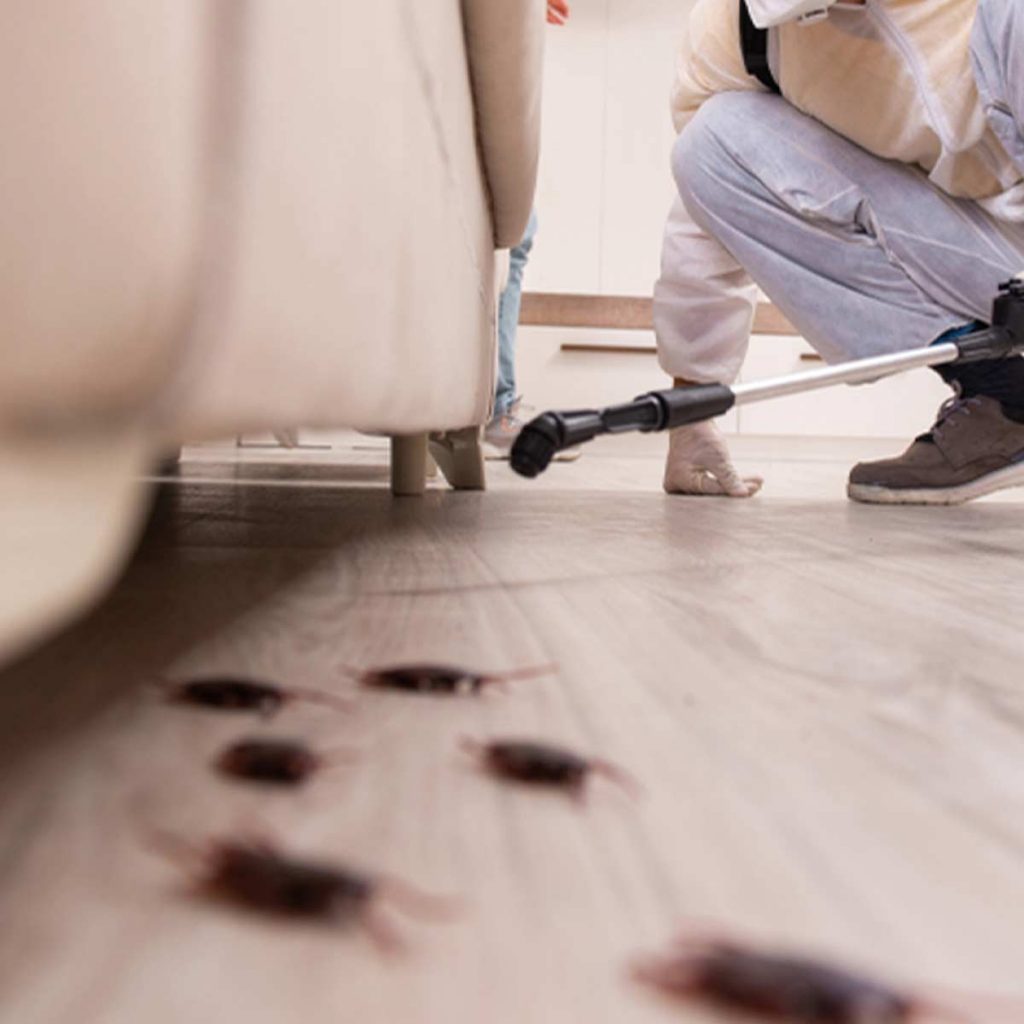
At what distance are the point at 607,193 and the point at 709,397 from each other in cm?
337

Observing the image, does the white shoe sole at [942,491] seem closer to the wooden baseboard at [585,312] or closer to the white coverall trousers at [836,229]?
the white coverall trousers at [836,229]

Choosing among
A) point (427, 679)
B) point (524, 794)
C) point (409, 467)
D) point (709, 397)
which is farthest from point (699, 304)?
point (524, 794)

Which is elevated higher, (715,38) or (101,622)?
(715,38)

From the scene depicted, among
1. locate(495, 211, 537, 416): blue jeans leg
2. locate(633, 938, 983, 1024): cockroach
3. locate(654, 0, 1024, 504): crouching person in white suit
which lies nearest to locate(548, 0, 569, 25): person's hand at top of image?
locate(495, 211, 537, 416): blue jeans leg

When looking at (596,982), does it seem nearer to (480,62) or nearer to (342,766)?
(342,766)

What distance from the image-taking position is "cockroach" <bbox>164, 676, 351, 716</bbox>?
0.43m

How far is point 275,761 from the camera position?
37 cm

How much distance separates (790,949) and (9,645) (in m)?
0.19

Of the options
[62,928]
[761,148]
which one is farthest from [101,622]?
[761,148]

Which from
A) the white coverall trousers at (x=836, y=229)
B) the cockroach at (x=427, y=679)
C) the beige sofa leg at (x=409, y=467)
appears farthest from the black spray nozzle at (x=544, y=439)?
the white coverall trousers at (x=836, y=229)

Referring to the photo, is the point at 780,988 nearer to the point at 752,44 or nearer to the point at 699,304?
the point at 752,44

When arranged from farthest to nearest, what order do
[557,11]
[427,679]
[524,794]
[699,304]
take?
[557,11]
[699,304]
[427,679]
[524,794]

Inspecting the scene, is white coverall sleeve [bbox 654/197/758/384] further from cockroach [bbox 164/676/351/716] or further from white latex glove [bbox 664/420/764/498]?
cockroach [bbox 164/676/351/716]

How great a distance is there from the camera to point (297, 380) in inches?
14.9
